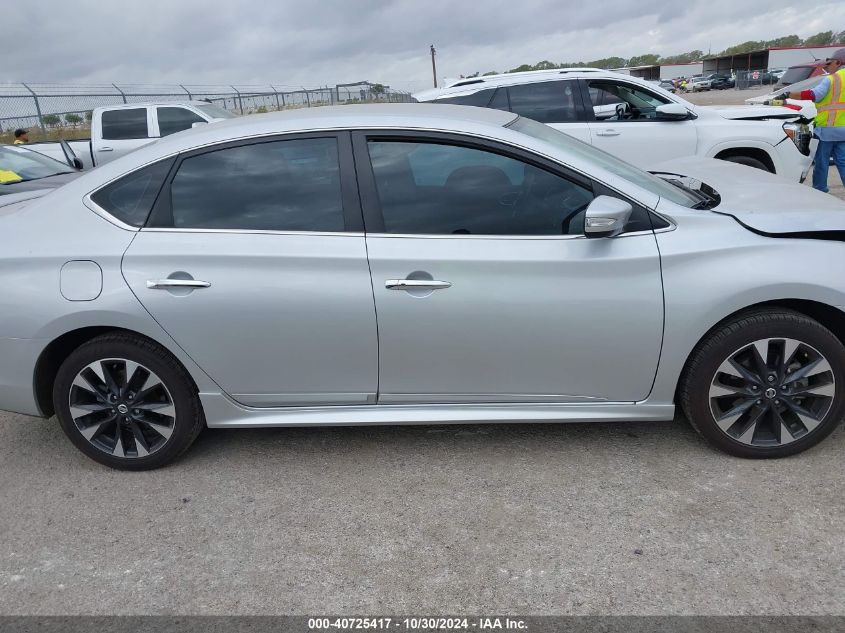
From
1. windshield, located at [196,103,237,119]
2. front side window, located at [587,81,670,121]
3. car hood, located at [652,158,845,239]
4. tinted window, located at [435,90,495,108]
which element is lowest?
car hood, located at [652,158,845,239]

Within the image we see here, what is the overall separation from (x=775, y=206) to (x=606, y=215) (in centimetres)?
102

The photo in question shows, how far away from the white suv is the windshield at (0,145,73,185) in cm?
447

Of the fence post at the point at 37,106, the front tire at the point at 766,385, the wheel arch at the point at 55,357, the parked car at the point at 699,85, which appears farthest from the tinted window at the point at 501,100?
the parked car at the point at 699,85

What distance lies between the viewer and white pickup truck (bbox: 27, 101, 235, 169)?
38.3 ft

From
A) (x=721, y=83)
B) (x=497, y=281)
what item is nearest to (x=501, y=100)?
(x=497, y=281)

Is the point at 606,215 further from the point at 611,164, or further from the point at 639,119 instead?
the point at 639,119

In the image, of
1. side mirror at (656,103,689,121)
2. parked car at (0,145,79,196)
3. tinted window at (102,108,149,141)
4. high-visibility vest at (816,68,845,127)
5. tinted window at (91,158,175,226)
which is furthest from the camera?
tinted window at (102,108,149,141)

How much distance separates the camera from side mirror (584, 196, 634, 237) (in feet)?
9.23

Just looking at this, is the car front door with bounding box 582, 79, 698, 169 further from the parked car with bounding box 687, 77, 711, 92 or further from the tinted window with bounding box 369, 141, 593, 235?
the parked car with bounding box 687, 77, 711, 92

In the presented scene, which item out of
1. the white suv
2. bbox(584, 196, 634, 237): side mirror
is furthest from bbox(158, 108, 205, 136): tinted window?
bbox(584, 196, 634, 237): side mirror

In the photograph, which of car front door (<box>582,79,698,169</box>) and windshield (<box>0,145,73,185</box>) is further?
car front door (<box>582,79,698,169</box>)

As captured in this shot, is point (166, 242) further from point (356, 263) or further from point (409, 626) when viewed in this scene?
point (409, 626)

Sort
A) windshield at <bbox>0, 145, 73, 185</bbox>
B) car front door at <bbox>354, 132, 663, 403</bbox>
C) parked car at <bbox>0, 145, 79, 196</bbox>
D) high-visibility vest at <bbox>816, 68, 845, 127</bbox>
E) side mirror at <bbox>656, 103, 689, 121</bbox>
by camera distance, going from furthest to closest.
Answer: high-visibility vest at <bbox>816, 68, 845, 127</bbox>, side mirror at <bbox>656, 103, 689, 121</bbox>, windshield at <bbox>0, 145, 73, 185</bbox>, parked car at <bbox>0, 145, 79, 196</bbox>, car front door at <bbox>354, 132, 663, 403</bbox>

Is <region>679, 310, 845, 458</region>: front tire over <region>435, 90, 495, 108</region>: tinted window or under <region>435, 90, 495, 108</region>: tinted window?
under
